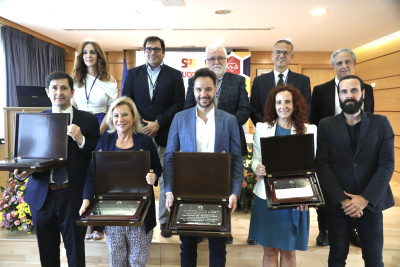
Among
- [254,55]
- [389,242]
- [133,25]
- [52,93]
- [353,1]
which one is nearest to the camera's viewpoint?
[52,93]

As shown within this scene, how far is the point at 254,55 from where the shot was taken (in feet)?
25.8

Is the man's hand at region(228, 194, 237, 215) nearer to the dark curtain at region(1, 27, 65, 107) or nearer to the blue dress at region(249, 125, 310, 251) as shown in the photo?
the blue dress at region(249, 125, 310, 251)

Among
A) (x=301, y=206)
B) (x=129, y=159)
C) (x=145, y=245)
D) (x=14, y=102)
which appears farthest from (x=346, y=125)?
(x=14, y=102)

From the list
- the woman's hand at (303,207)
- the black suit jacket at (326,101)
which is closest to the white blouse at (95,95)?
the woman's hand at (303,207)

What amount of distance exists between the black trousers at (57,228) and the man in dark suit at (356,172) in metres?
1.68

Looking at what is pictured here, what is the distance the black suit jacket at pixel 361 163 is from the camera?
172 cm

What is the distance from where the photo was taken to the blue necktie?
5.73 feet

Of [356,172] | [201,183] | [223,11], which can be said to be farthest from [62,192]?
[223,11]

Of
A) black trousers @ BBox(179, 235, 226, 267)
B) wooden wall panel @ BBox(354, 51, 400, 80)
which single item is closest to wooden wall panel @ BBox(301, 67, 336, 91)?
wooden wall panel @ BBox(354, 51, 400, 80)

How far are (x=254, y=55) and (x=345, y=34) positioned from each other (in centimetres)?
256

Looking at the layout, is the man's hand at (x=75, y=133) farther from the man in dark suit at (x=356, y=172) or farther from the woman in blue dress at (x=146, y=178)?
the man in dark suit at (x=356, y=172)

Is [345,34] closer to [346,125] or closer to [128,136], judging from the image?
[346,125]

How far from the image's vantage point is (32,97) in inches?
139

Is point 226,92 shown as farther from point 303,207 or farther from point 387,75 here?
point 387,75
